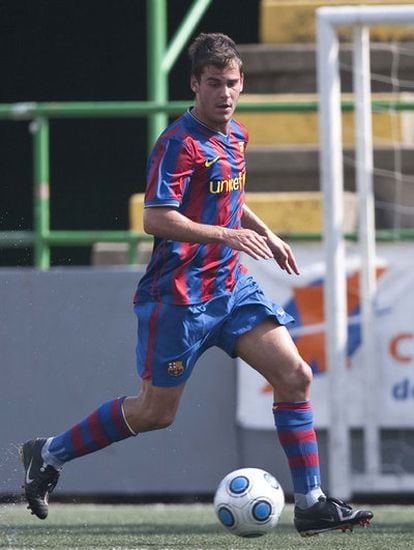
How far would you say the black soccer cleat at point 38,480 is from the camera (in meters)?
6.24

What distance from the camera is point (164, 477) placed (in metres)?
8.38

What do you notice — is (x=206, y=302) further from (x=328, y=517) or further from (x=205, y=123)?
(x=328, y=517)

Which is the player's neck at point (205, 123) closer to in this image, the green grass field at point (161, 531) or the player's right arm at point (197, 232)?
the player's right arm at point (197, 232)

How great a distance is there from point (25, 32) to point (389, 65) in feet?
14.8

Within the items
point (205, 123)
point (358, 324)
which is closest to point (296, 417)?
point (205, 123)

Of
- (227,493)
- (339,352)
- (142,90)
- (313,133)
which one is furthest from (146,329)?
(142,90)

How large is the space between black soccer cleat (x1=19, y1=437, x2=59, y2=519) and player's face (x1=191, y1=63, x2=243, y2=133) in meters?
1.46

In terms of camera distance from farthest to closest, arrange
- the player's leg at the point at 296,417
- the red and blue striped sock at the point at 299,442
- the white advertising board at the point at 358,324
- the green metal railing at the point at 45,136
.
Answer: the green metal railing at the point at 45,136
the white advertising board at the point at 358,324
the red and blue striped sock at the point at 299,442
the player's leg at the point at 296,417

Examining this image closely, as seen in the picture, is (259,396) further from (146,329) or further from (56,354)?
(146,329)

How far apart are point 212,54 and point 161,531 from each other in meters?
2.15

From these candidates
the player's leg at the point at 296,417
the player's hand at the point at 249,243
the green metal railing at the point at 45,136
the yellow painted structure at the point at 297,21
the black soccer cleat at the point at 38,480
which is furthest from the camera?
the yellow painted structure at the point at 297,21

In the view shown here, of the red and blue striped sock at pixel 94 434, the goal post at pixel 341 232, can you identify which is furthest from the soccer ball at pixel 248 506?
the goal post at pixel 341 232

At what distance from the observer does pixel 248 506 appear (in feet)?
19.4

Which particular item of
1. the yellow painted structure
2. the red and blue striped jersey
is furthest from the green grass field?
the yellow painted structure
